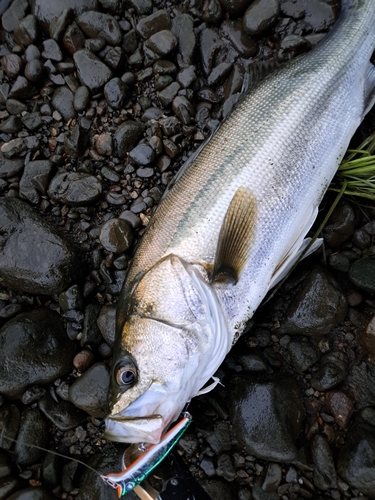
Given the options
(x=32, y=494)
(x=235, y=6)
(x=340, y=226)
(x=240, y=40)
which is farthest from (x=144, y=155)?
(x=32, y=494)

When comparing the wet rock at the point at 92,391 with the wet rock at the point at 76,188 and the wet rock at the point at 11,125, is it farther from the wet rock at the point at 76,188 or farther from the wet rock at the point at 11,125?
the wet rock at the point at 11,125

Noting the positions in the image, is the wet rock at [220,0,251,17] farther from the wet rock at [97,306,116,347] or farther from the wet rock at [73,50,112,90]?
the wet rock at [97,306,116,347]

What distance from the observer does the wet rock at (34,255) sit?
3162mm

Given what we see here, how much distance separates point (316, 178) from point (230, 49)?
1.53 m

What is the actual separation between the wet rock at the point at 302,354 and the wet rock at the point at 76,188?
200cm

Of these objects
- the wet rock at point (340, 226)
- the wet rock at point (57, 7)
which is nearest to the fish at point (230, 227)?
the wet rock at point (340, 226)

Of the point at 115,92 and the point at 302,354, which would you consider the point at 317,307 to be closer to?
the point at 302,354

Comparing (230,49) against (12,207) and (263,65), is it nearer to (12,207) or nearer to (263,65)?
(263,65)

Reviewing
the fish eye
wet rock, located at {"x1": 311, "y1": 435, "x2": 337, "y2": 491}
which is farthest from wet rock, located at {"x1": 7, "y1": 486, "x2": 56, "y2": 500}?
wet rock, located at {"x1": 311, "y1": 435, "x2": 337, "y2": 491}

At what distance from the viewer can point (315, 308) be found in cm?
301

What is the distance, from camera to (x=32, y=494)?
2.84 metres

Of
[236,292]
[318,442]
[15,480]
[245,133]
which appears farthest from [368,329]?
[15,480]

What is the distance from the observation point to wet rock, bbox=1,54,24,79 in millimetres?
3543

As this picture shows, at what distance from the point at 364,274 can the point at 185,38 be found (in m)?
2.48
